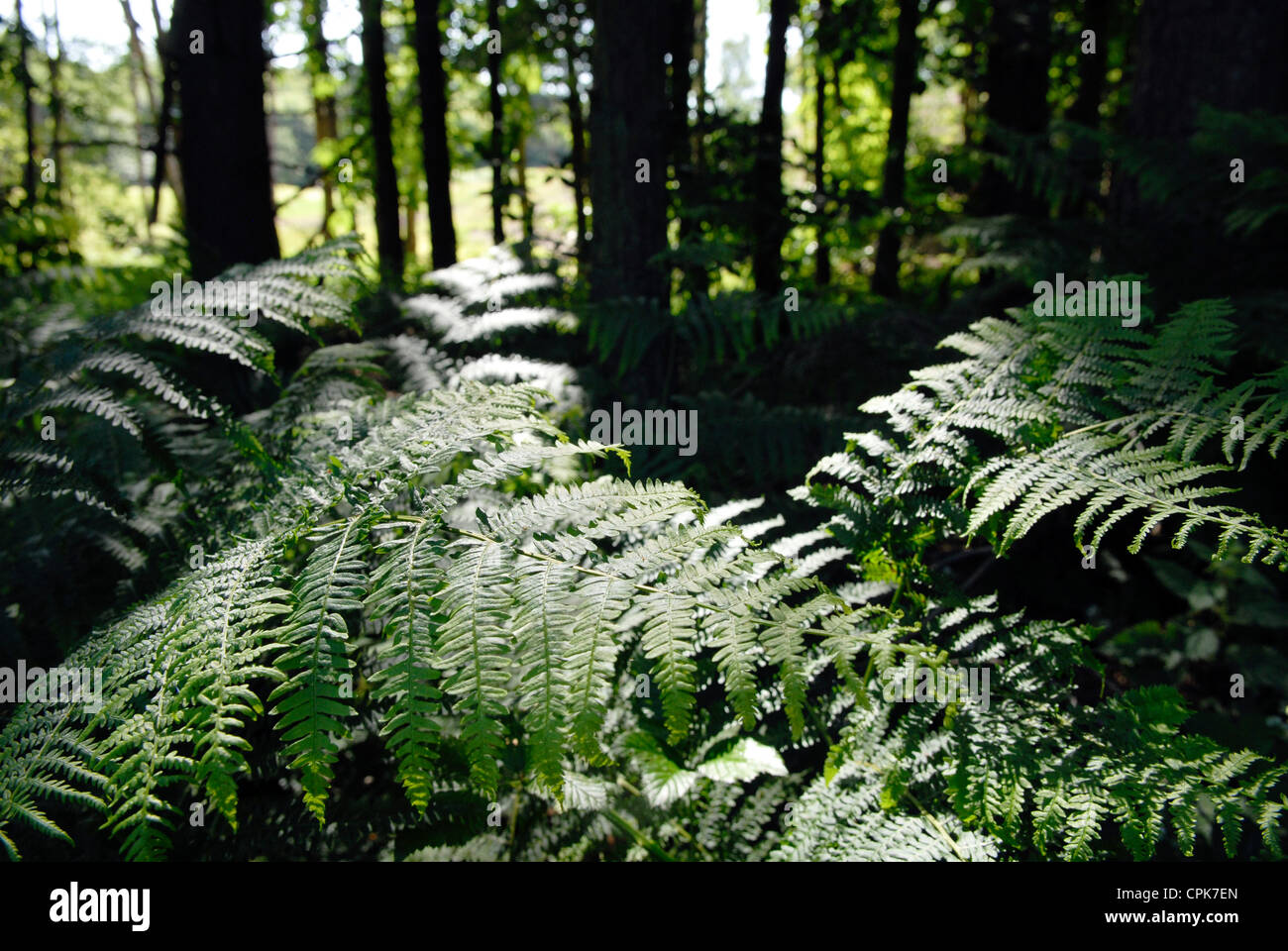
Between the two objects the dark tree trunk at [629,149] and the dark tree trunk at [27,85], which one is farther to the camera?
the dark tree trunk at [27,85]

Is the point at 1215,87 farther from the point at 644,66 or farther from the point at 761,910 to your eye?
the point at 761,910

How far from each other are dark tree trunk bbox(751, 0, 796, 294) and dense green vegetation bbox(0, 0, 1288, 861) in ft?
3.17

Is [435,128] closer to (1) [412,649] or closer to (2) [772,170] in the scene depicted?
(2) [772,170]

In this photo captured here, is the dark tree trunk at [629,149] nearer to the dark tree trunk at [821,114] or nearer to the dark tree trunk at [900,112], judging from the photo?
the dark tree trunk at [900,112]

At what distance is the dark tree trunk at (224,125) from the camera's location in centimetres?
362

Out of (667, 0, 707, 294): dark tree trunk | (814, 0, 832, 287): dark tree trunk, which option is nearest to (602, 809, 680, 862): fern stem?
(667, 0, 707, 294): dark tree trunk

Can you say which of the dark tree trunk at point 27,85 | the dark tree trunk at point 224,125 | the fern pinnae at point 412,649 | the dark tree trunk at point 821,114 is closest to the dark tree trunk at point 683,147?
the dark tree trunk at point 821,114

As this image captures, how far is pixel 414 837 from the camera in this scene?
4.99ft

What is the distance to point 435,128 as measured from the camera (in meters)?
6.99

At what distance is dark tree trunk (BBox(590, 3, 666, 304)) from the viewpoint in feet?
10.8

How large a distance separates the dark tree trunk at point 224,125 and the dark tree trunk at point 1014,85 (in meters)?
5.56

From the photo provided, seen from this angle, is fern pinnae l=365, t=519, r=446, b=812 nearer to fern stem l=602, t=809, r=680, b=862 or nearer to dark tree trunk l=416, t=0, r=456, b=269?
fern stem l=602, t=809, r=680, b=862

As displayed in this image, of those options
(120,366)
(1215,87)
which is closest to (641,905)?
(120,366)

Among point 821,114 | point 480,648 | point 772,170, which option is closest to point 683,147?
point 772,170
